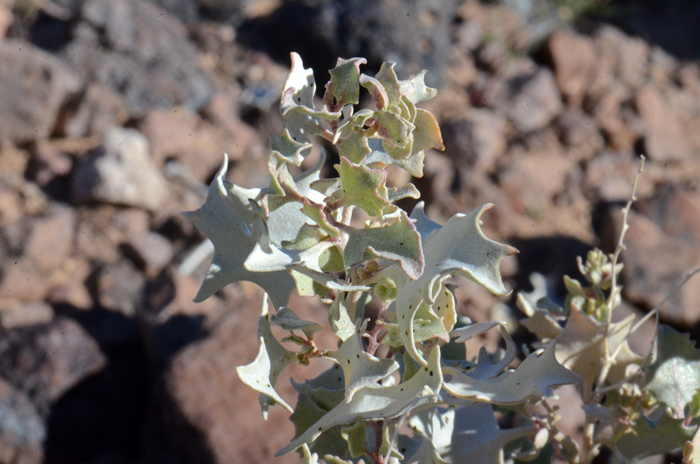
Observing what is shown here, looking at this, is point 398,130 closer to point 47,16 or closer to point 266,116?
point 266,116

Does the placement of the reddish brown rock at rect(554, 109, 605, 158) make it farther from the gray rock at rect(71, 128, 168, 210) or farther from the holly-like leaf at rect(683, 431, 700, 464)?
the holly-like leaf at rect(683, 431, 700, 464)

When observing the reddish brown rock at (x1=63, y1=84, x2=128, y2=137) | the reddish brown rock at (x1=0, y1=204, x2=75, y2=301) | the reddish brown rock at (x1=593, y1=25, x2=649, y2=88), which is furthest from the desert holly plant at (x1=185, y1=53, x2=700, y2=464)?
the reddish brown rock at (x1=593, y1=25, x2=649, y2=88)

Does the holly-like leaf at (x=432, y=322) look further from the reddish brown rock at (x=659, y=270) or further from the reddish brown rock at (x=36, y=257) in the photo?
the reddish brown rock at (x=36, y=257)

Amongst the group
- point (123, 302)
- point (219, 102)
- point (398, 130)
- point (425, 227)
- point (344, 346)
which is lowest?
point (123, 302)

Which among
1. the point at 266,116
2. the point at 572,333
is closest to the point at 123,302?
the point at 266,116

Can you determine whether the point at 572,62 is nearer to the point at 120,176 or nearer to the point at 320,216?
the point at 120,176

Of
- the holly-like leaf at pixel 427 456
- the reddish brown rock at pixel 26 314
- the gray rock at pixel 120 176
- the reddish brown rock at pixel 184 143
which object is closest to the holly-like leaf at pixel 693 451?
the holly-like leaf at pixel 427 456
